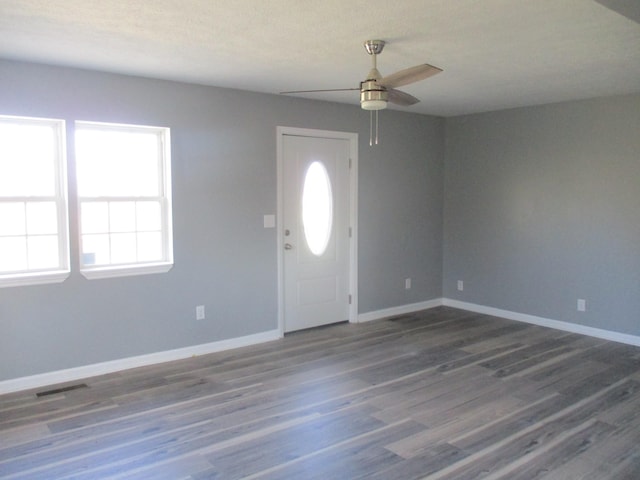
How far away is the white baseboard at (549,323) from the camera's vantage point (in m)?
5.09

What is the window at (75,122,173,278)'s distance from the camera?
414cm

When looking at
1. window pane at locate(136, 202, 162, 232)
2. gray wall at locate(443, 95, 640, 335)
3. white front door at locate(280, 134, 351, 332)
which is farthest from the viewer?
white front door at locate(280, 134, 351, 332)

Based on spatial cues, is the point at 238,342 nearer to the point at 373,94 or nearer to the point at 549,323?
the point at 373,94

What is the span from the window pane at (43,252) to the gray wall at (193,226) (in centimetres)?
15

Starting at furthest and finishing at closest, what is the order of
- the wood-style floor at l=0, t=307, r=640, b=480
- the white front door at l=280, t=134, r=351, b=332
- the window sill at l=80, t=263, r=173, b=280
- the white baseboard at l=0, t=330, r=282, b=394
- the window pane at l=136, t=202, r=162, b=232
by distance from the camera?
the white front door at l=280, t=134, r=351, b=332
the window pane at l=136, t=202, r=162, b=232
the window sill at l=80, t=263, r=173, b=280
the white baseboard at l=0, t=330, r=282, b=394
the wood-style floor at l=0, t=307, r=640, b=480

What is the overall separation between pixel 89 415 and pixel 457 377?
270cm

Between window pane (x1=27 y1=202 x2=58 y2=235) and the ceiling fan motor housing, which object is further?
window pane (x1=27 y1=202 x2=58 y2=235)

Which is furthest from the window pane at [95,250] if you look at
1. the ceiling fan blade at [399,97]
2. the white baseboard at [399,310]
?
the white baseboard at [399,310]

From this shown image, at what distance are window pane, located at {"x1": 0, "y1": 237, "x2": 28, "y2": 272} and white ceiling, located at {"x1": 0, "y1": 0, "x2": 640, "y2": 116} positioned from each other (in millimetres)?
1305

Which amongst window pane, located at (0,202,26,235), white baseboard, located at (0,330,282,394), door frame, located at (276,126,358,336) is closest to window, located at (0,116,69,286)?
window pane, located at (0,202,26,235)

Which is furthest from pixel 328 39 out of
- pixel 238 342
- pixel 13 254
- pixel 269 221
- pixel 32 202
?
pixel 238 342

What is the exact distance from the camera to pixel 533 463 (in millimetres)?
2840

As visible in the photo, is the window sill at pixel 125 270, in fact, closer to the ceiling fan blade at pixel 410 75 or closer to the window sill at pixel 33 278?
the window sill at pixel 33 278

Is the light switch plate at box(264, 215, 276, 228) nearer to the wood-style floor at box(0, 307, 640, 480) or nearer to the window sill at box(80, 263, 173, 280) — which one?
the window sill at box(80, 263, 173, 280)
